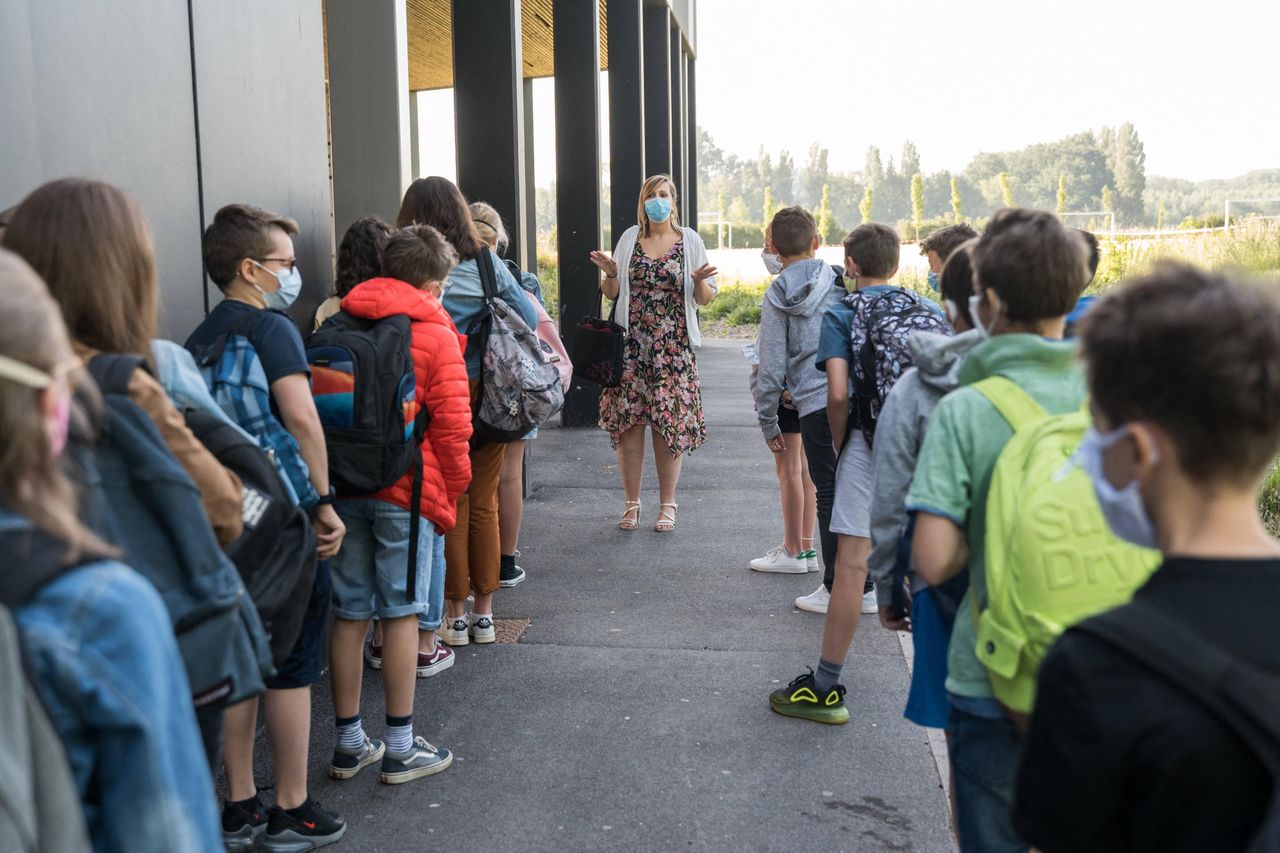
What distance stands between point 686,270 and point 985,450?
5058mm

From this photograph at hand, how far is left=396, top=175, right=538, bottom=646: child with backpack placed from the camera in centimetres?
482

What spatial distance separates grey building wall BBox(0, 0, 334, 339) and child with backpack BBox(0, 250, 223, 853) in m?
1.95

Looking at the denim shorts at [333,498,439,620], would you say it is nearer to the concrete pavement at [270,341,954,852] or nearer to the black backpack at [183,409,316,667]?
the concrete pavement at [270,341,954,852]

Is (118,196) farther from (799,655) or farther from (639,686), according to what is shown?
(799,655)

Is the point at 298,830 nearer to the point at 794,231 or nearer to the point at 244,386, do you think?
the point at 244,386

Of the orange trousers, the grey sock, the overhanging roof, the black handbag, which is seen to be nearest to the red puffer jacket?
the orange trousers

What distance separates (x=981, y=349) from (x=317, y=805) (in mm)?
2415

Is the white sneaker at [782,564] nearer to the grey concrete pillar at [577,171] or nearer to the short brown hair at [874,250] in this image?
the short brown hair at [874,250]

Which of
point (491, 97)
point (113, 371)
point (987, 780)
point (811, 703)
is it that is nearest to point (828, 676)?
point (811, 703)

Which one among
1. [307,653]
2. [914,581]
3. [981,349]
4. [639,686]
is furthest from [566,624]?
[981,349]

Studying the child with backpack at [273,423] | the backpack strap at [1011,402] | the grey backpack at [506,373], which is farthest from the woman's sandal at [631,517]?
the backpack strap at [1011,402]

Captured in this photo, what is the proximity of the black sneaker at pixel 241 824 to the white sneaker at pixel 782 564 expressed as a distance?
3.59 metres

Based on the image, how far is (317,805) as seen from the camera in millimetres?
3629

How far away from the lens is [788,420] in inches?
251
